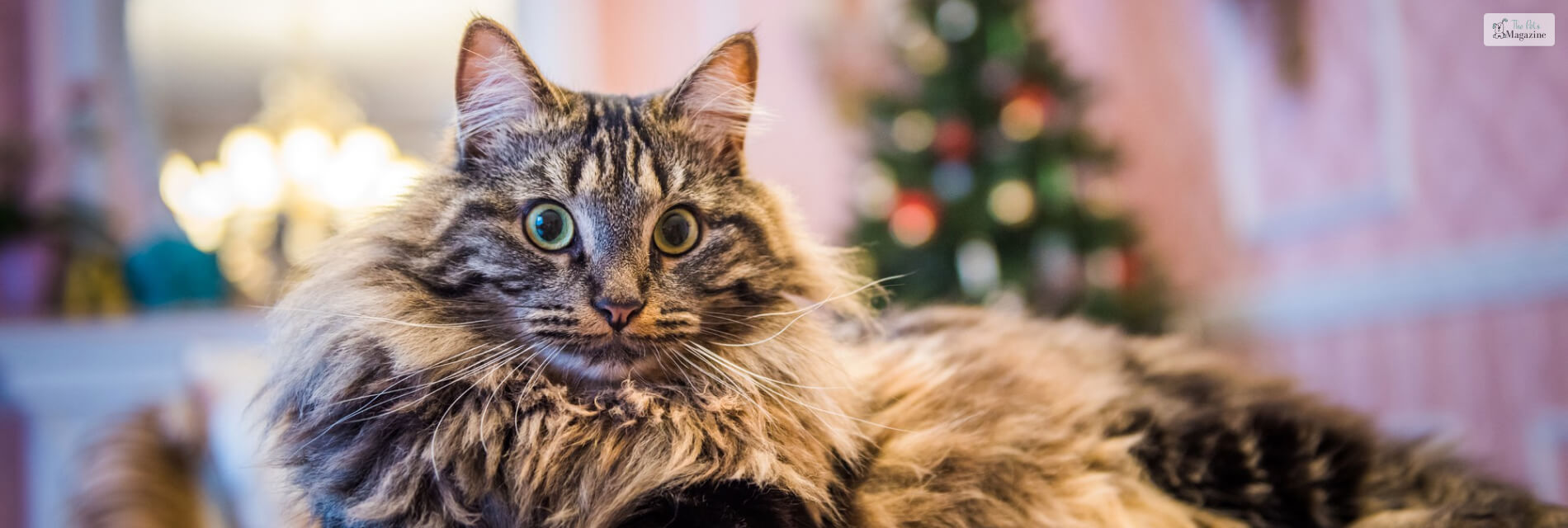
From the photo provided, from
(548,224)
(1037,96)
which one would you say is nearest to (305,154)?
(1037,96)

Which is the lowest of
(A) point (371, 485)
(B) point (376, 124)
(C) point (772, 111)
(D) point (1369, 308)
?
(D) point (1369, 308)

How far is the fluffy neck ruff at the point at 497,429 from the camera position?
36.2 inches

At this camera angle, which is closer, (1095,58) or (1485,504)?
(1485,504)

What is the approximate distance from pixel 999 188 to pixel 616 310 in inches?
84.9

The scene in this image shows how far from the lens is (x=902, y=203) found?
2896mm

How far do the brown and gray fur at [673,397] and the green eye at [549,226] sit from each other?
0.04 feet

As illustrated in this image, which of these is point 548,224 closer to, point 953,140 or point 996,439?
point 996,439

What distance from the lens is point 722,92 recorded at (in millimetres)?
1118

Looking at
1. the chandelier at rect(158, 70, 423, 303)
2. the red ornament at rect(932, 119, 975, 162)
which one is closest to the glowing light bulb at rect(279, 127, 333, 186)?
the chandelier at rect(158, 70, 423, 303)

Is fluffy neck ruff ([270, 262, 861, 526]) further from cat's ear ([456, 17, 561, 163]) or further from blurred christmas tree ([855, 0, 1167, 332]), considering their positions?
blurred christmas tree ([855, 0, 1167, 332])

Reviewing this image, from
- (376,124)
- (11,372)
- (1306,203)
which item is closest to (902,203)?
(1306,203)

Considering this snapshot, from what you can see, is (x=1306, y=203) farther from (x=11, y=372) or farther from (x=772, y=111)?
(x=11, y=372)

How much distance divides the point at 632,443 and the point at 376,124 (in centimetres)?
378

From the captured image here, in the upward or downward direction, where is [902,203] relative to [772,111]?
downward
